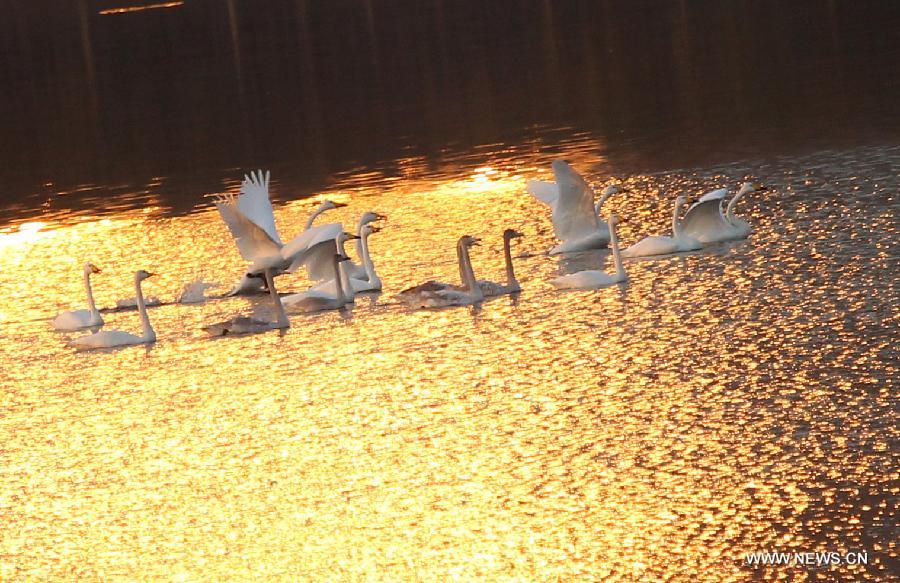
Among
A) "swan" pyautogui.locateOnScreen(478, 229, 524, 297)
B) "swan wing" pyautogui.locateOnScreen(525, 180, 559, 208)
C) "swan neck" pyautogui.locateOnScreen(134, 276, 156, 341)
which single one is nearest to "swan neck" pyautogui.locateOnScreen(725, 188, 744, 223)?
"swan wing" pyautogui.locateOnScreen(525, 180, 559, 208)

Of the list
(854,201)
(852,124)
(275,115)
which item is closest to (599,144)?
(852,124)

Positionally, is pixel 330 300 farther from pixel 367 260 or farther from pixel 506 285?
pixel 506 285

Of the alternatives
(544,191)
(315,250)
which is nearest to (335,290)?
(315,250)

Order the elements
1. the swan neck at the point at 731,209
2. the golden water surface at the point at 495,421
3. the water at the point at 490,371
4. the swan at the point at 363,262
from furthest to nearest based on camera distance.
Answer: the swan at the point at 363,262 → the swan neck at the point at 731,209 → the water at the point at 490,371 → the golden water surface at the point at 495,421

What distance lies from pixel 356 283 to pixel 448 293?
1.49 meters

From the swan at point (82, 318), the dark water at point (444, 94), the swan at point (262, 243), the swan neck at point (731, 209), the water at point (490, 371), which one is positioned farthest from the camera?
the dark water at point (444, 94)

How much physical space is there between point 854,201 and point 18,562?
29.5 feet

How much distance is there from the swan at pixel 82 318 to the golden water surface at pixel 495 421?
158mm

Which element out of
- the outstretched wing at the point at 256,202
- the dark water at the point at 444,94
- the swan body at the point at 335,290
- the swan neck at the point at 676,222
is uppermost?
the dark water at the point at 444,94

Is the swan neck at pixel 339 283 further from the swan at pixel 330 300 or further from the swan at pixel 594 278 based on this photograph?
the swan at pixel 594 278

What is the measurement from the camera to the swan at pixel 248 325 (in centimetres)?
1375

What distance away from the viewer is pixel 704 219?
14.7m

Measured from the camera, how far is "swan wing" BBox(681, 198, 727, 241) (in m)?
14.5

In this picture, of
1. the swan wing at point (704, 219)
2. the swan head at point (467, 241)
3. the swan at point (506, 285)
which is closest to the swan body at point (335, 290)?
the swan head at point (467, 241)
